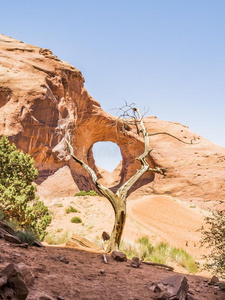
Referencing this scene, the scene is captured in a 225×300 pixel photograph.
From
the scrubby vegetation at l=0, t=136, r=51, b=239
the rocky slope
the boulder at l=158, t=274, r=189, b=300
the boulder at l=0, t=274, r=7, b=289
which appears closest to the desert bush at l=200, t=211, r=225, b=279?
the rocky slope

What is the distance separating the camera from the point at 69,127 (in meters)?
32.8

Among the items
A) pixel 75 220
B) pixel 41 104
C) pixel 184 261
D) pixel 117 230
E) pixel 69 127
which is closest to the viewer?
pixel 117 230

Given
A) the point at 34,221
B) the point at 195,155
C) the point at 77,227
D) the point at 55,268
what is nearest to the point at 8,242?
the point at 55,268

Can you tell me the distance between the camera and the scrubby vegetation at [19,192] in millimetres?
13430

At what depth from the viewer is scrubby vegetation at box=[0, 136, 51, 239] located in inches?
529

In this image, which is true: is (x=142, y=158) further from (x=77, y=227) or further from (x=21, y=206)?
(x=77, y=227)

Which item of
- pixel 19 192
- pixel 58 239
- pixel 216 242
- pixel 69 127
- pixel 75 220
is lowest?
pixel 75 220

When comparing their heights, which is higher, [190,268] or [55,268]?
[55,268]

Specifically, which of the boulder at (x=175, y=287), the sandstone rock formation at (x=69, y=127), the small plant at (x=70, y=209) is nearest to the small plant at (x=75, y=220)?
the small plant at (x=70, y=209)

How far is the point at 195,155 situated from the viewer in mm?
38562

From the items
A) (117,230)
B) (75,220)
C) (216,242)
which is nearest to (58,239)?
(117,230)

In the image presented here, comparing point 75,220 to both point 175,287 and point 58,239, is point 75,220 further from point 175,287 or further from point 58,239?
point 175,287

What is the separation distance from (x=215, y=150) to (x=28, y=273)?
38851 millimetres

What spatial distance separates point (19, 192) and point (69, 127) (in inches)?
764
